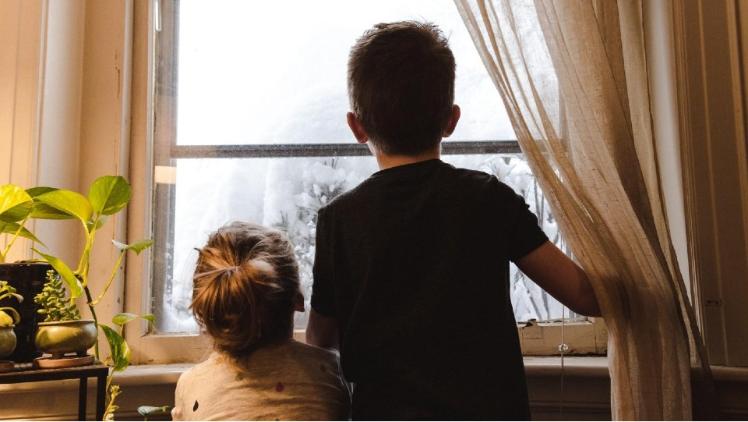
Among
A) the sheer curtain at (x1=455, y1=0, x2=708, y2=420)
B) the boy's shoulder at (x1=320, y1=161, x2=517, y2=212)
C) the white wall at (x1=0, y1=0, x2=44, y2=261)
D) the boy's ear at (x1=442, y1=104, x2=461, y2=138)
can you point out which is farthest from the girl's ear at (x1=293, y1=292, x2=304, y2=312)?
the white wall at (x1=0, y1=0, x2=44, y2=261)

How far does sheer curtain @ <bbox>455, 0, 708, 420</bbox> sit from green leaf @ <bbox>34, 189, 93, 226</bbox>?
798 millimetres

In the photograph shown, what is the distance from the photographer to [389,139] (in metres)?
0.97

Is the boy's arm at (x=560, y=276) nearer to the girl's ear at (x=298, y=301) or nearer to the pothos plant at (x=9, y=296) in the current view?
the girl's ear at (x=298, y=301)

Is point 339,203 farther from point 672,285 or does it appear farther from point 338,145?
point 672,285

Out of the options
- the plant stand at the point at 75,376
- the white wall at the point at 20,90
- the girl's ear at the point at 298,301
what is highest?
the white wall at the point at 20,90

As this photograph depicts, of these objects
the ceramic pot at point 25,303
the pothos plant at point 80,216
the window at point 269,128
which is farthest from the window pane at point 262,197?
the ceramic pot at point 25,303

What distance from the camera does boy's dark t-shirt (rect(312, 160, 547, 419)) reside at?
0.90 m

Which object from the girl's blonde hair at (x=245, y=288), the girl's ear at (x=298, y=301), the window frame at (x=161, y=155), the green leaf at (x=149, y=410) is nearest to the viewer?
the girl's blonde hair at (x=245, y=288)

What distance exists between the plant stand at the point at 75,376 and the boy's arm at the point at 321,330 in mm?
368

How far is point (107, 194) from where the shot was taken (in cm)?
113

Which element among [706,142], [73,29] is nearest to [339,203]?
[706,142]

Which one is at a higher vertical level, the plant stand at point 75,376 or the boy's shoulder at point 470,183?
the boy's shoulder at point 470,183

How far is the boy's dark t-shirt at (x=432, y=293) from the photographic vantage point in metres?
0.90

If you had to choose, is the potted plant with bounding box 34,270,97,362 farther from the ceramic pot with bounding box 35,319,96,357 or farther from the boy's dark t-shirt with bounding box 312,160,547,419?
the boy's dark t-shirt with bounding box 312,160,547,419
